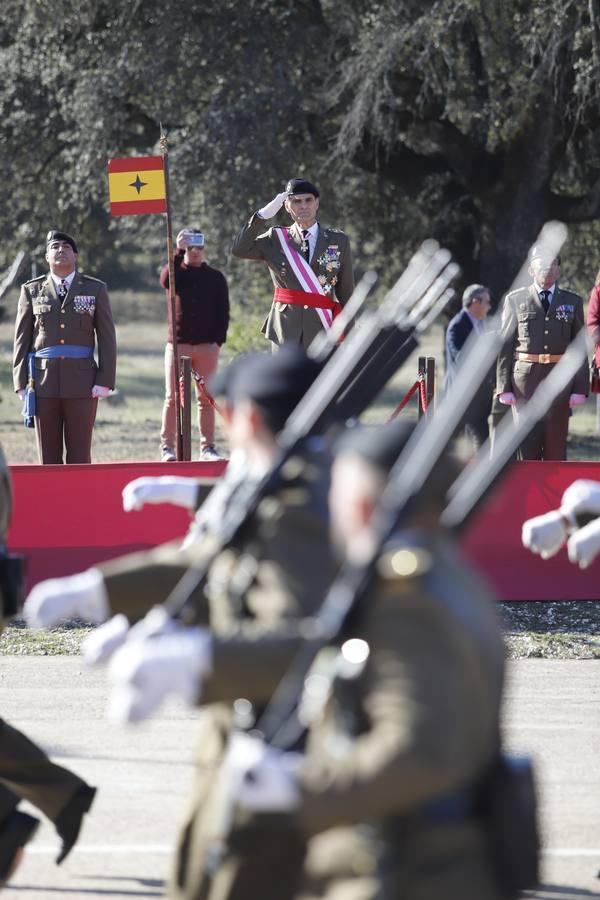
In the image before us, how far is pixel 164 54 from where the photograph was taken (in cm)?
1864

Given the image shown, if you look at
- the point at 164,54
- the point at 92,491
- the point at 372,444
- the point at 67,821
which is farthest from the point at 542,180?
the point at 372,444

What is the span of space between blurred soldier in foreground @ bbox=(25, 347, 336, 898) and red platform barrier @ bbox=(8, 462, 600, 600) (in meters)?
5.58

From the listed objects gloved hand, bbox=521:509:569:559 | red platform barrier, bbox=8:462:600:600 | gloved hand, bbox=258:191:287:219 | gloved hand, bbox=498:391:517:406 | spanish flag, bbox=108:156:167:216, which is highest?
spanish flag, bbox=108:156:167:216

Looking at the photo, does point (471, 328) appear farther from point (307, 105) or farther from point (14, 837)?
point (14, 837)

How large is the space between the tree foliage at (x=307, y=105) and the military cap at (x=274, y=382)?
45.7ft

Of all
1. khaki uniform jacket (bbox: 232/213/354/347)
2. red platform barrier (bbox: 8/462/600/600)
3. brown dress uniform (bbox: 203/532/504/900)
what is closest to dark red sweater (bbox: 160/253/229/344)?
khaki uniform jacket (bbox: 232/213/354/347)

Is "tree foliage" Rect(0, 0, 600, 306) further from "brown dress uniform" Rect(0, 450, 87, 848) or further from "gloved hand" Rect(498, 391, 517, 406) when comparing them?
"brown dress uniform" Rect(0, 450, 87, 848)

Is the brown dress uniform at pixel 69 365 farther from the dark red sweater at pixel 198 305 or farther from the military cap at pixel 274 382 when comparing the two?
the military cap at pixel 274 382

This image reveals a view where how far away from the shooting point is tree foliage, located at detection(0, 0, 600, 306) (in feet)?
59.1

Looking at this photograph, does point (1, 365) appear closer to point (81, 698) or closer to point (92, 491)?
point (92, 491)

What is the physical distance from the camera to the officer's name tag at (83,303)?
38.2 feet

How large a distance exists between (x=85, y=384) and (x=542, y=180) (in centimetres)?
1006

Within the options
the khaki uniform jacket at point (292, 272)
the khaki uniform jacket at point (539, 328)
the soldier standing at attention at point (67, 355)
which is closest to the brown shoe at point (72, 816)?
the soldier standing at attention at point (67, 355)

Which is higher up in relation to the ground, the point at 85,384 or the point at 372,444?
the point at 372,444
